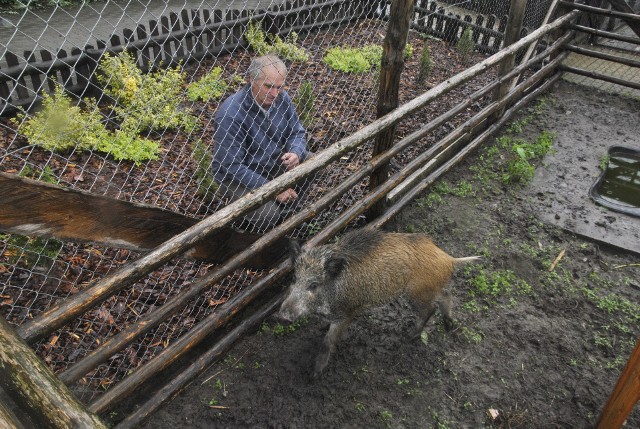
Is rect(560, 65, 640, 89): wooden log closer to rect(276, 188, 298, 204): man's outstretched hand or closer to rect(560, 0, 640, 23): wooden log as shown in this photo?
rect(560, 0, 640, 23): wooden log

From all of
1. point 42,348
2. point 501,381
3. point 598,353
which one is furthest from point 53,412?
point 598,353

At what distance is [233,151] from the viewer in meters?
3.73

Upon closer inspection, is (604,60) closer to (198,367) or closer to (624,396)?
(624,396)

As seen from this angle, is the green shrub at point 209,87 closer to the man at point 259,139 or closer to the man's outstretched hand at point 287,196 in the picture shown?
the man at point 259,139

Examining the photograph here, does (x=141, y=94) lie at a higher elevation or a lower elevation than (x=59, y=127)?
higher

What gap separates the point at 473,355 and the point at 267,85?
2.63 meters

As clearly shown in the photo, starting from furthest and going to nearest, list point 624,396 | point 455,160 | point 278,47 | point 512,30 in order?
point 278,47 < point 512,30 < point 455,160 < point 624,396

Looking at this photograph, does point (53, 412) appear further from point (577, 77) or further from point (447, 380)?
point (577, 77)

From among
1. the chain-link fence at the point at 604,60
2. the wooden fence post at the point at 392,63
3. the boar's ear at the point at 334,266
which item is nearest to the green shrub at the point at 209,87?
the wooden fence post at the point at 392,63

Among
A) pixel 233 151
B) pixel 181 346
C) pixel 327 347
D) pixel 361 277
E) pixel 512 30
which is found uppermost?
pixel 512 30

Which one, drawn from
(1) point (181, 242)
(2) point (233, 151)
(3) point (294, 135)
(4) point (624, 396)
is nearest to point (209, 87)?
(3) point (294, 135)

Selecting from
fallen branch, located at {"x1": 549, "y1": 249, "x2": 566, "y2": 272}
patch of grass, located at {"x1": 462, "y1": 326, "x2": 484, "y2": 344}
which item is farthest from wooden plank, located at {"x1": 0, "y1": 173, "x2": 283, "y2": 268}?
fallen branch, located at {"x1": 549, "y1": 249, "x2": 566, "y2": 272}

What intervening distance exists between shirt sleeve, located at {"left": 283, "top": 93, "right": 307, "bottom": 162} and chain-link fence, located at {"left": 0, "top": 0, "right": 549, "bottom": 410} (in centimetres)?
2

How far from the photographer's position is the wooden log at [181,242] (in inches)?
82.2
